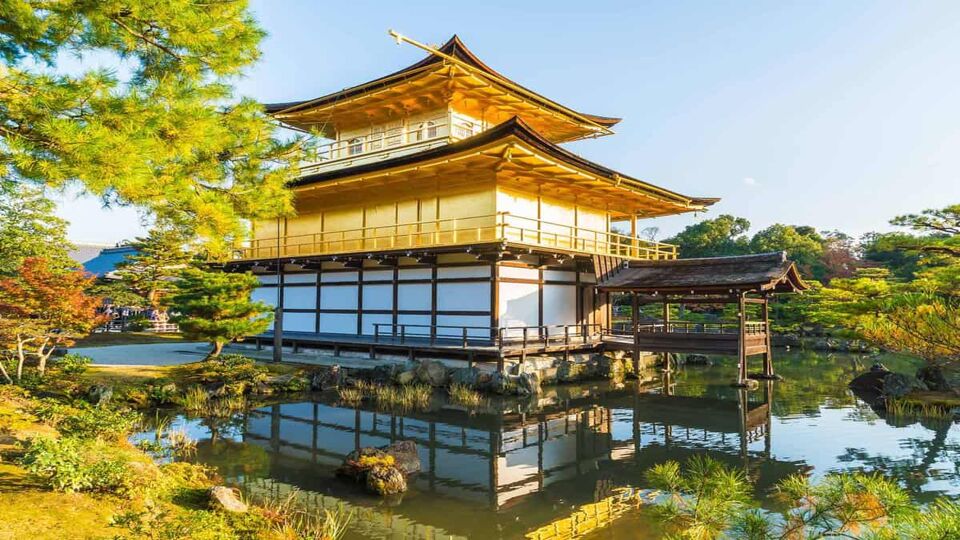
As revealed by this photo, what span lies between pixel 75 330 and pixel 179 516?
36.7 feet

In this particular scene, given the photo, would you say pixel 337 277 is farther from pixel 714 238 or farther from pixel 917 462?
Answer: pixel 714 238

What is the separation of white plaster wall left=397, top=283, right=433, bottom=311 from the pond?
583 cm

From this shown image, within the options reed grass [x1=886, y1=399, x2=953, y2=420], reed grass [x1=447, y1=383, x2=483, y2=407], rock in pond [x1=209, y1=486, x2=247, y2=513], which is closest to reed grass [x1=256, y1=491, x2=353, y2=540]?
rock in pond [x1=209, y1=486, x2=247, y2=513]

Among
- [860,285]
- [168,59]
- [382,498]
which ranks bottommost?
[382,498]

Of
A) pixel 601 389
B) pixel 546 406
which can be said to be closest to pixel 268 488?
pixel 546 406

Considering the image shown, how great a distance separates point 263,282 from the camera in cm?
2697

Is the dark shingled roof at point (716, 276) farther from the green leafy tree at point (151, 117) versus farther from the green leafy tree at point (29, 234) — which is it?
the green leafy tree at point (29, 234)

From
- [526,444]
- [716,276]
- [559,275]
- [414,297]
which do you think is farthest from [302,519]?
[559,275]

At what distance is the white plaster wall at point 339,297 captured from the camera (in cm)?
2345

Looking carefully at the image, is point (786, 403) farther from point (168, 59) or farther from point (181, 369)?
point (181, 369)

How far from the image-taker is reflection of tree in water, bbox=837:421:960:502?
8.97 m

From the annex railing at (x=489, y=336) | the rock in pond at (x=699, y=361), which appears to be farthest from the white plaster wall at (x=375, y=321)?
the rock in pond at (x=699, y=361)

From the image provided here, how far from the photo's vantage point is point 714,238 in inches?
1981

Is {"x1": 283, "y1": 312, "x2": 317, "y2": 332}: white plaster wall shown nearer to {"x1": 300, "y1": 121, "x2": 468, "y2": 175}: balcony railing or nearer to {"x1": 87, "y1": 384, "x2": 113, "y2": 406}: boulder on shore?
{"x1": 300, "y1": 121, "x2": 468, "y2": 175}: balcony railing
